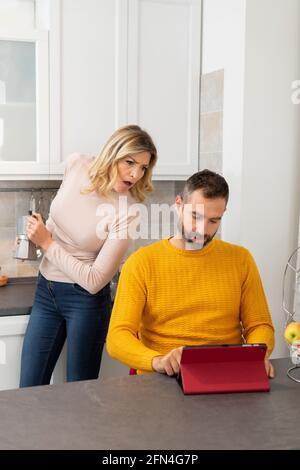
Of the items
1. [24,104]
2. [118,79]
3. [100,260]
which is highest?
[118,79]

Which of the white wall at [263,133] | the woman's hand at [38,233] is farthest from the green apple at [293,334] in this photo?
the woman's hand at [38,233]

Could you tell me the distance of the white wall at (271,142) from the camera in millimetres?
2402

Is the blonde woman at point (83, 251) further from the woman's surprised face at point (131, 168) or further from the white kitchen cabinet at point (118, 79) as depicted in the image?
the white kitchen cabinet at point (118, 79)

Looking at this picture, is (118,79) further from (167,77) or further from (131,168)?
(131,168)

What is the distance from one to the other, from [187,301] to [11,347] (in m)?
0.96

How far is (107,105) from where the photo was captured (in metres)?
2.67

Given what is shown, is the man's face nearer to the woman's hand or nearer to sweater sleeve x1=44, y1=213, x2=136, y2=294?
sweater sleeve x1=44, y1=213, x2=136, y2=294

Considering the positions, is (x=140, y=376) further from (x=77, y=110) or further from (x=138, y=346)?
(x=77, y=110)

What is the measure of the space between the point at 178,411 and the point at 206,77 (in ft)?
5.91

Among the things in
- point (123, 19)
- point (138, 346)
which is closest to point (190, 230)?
point (138, 346)

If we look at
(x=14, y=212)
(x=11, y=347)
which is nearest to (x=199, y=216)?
(x=11, y=347)

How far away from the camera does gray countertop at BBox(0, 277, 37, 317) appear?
2.46 metres

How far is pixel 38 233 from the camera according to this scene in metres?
2.28

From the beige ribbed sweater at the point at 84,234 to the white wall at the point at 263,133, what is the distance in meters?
0.50
